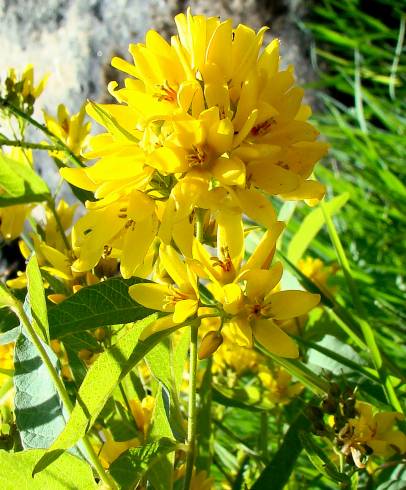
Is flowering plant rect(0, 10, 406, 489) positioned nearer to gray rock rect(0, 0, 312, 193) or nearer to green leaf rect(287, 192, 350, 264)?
green leaf rect(287, 192, 350, 264)

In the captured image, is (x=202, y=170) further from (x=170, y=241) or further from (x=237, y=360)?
(x=237, y=360)

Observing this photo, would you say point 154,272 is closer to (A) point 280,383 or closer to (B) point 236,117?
(B) point 236,117

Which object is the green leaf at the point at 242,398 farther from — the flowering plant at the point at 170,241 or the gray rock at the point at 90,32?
the gray rock at the point at 90,32

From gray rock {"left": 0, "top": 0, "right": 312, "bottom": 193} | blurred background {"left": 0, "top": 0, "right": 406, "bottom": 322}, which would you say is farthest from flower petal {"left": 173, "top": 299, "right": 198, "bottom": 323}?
gray rock {"left": 0, "top": 0, "right": 312, "bottom": 193}

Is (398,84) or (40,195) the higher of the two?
(40,195)

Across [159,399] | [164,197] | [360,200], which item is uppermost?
[164,197]

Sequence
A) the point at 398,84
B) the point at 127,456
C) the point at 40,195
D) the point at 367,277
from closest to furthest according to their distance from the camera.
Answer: the point at 127,456 → the point at 40,195 → the point at 367,277 → the point at 398,84

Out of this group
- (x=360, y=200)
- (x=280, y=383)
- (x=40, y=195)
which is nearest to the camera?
(x=40, y=195)

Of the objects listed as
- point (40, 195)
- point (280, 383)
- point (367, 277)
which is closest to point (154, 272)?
point (40, 195)
